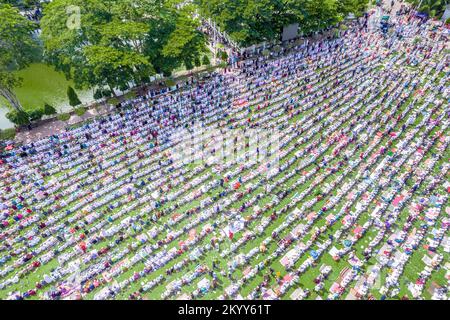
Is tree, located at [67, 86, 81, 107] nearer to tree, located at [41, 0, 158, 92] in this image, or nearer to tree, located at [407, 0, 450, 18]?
tree, located at [41, 0, 158, 92]

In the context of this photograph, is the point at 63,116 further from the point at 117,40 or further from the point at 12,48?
the point at 117,40

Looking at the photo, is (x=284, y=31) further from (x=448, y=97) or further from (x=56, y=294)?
(x=56, y=294)

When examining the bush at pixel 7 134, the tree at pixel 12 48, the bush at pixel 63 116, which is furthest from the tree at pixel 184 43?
the bush at pixel 7 134

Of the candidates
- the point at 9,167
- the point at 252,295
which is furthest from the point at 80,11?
the point at 252,295

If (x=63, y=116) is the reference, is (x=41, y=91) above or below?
above

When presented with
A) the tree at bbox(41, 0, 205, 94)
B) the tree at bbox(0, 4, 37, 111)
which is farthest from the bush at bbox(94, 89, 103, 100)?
the tree at bbox(0, 4, 37, 111)

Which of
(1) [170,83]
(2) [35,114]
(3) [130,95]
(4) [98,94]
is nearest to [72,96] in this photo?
(4) [98,94]

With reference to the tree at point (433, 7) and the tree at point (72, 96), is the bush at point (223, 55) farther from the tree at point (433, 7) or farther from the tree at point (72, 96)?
the tree at point (433, 7)
